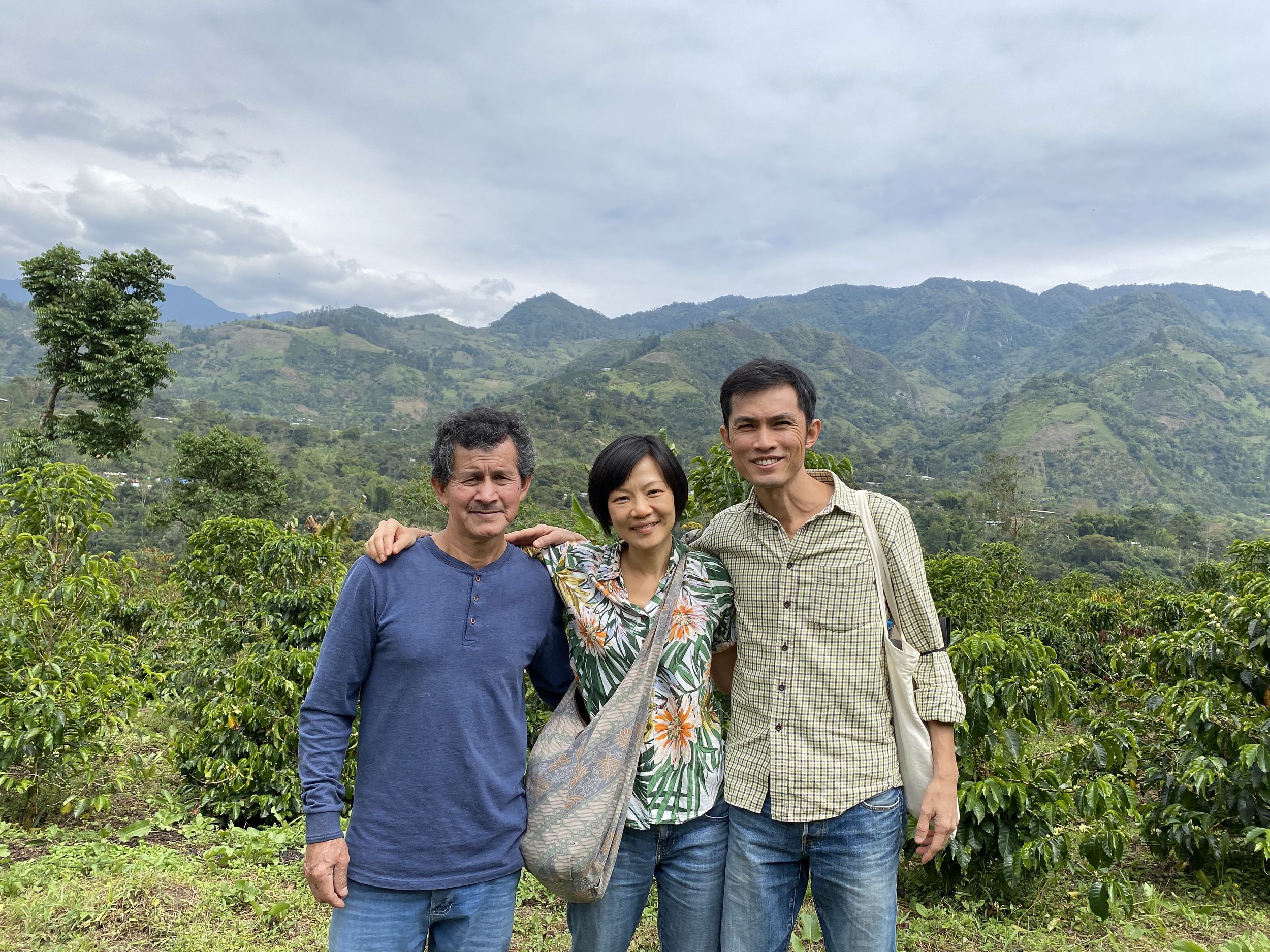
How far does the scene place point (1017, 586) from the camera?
11.5 m

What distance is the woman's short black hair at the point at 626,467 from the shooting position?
1936 mm

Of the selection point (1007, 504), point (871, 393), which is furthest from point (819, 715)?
point (871, 393)

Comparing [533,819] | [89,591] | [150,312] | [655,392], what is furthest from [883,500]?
[655,392]

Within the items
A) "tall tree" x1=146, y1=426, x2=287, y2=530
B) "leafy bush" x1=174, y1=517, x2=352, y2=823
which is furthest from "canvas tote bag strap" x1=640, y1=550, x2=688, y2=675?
"tall tree" x1=146, y1=426, x2=287, y2=530

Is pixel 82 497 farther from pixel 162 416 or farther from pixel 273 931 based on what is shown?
pixel 162 416

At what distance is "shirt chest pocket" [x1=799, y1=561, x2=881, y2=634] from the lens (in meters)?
1.88

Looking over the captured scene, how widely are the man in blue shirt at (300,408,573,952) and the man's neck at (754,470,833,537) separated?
2.27ft

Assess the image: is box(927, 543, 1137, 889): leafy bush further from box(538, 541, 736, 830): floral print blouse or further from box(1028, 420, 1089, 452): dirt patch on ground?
box(1028, 420, 1089, 452): dirt patch on ground

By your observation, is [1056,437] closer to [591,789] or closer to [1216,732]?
[1216,732]

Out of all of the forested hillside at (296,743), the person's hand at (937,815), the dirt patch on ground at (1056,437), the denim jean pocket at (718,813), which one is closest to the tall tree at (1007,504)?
the forested hillside at (296,743)

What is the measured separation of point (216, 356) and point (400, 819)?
163833 millimetres

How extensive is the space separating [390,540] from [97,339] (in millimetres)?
18473

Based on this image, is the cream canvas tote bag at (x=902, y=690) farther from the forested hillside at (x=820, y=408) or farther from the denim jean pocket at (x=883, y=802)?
the forested hillside at (x=820, y=408)

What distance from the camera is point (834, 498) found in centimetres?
192
